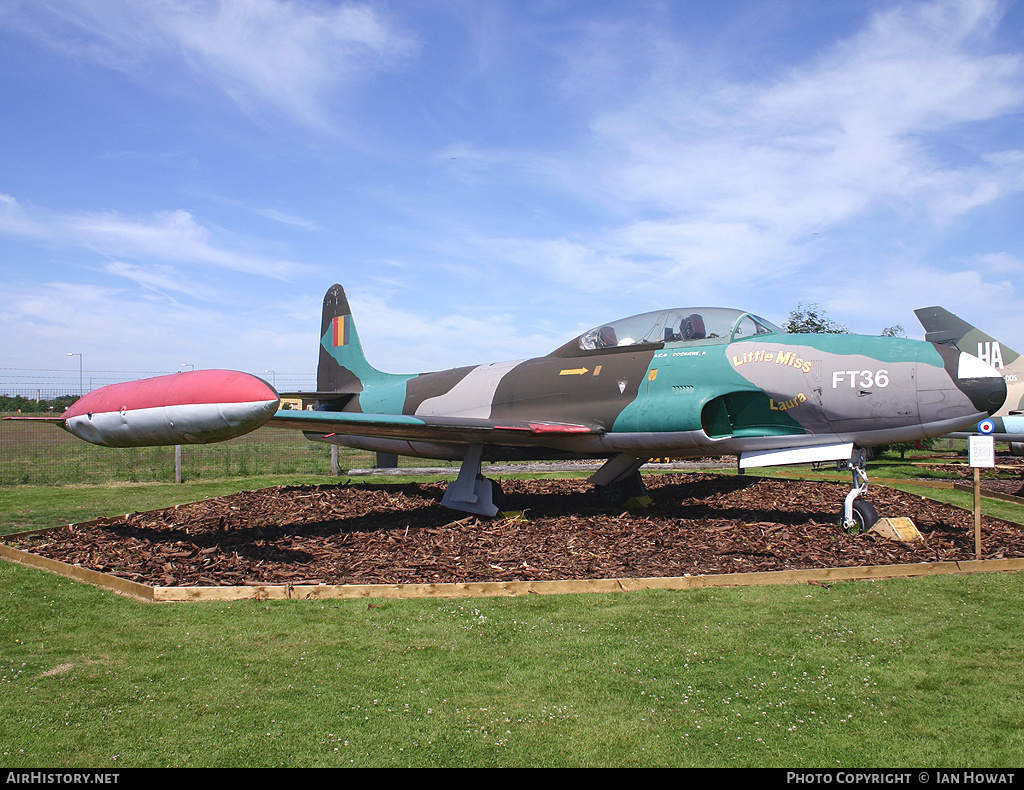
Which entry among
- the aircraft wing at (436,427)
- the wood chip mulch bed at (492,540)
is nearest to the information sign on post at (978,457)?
the wood chip mulch bed at (492,540)

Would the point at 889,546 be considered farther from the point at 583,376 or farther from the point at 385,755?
the point at 385,755

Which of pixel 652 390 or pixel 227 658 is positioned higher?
pixel 652 390

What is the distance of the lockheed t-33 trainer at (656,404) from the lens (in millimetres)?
7277

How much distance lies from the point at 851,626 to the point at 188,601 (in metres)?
6.75

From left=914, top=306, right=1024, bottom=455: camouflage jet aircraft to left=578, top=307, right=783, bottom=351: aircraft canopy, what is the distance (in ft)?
42.8

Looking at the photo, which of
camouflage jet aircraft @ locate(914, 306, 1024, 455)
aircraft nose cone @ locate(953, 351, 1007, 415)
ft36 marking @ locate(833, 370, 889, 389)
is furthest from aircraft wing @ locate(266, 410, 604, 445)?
camouflage jet aircraft @ locate(914, 306, 1024, 455)

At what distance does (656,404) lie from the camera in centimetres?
1045

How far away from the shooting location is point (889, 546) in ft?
30.0

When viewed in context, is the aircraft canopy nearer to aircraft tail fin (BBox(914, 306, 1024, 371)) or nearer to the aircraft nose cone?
the aircraft nose cone

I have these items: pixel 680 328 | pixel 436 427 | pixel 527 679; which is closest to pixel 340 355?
pixel 436 427

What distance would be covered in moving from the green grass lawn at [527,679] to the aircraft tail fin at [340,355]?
9.05 metres

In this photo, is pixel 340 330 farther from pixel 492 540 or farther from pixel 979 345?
pixel 979 345
